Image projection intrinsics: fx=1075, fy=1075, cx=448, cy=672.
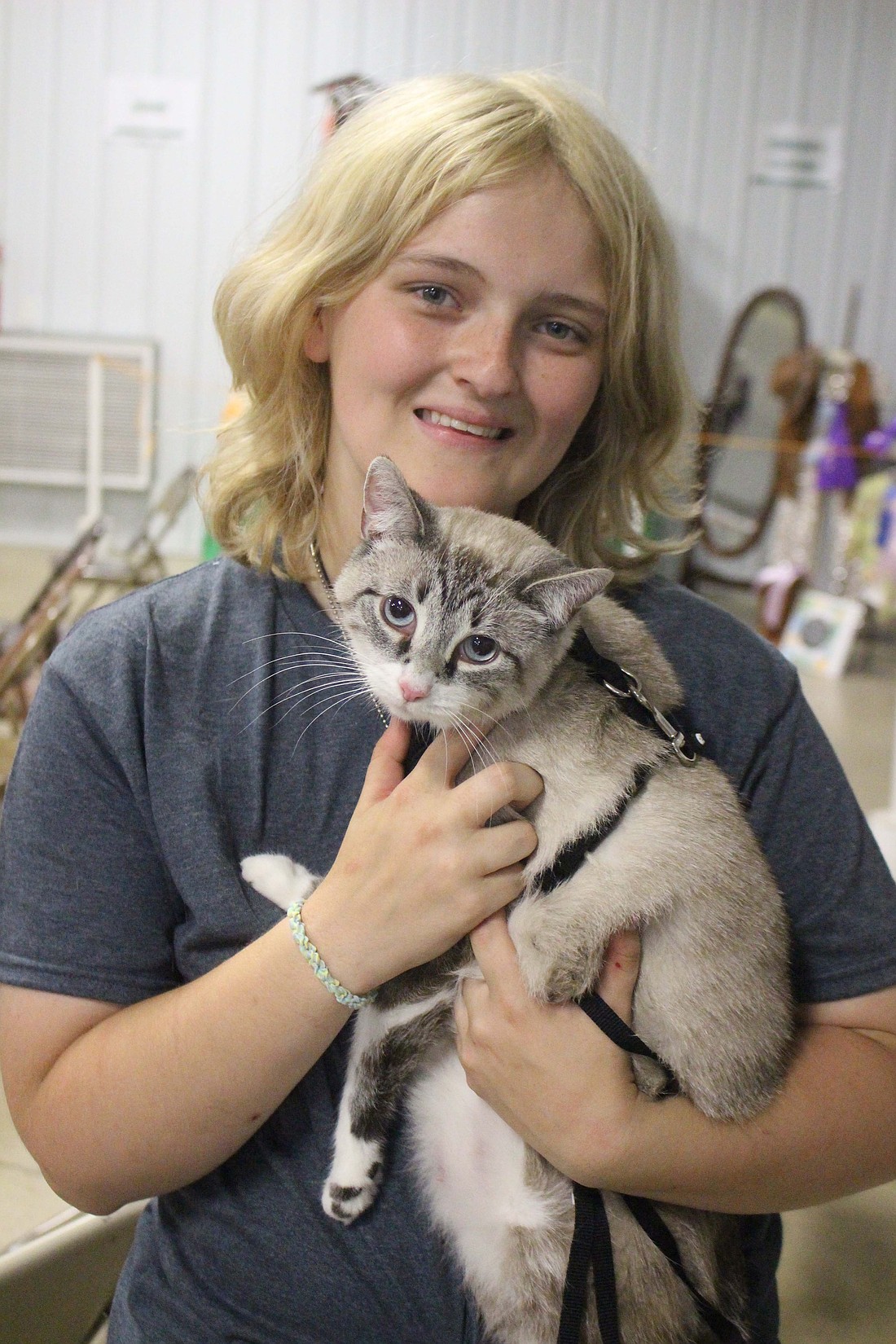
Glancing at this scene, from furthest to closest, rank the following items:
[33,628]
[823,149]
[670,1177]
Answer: [823,149] < [33,628] < [670,1177]

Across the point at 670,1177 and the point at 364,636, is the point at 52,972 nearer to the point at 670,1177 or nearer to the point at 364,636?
the point at 364,636

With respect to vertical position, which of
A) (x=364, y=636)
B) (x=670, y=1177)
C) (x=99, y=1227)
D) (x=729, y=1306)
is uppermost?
(x=364, y=636)

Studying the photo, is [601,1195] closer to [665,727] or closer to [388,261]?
[665,727]

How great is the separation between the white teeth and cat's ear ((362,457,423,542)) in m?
0.09

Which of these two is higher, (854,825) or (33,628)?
(854,825)

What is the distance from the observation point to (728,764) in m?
1.18

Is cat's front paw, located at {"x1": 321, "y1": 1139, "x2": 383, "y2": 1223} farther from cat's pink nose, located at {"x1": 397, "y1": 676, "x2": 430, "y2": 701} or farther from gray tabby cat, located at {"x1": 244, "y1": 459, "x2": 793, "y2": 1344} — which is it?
cat's pink nose, located at {"x1": 397, "y1": 676, "x2": 430, "y2": 701}

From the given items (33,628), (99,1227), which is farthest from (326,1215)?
(33,628)

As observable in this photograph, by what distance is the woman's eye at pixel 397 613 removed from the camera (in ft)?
3.66

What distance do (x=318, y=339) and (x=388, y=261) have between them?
0.14 m

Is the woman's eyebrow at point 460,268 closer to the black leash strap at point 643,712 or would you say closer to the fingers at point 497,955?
the black leash strap at point 643,712

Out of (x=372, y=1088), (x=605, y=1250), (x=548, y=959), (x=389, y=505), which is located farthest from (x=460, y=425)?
(x=605, y=1250)

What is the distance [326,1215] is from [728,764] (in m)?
0.62

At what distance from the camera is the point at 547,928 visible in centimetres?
104
